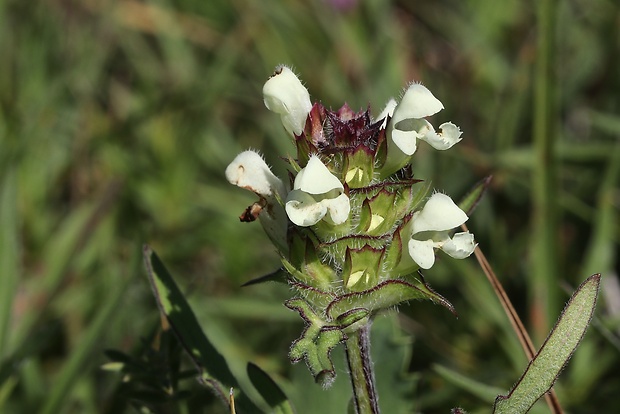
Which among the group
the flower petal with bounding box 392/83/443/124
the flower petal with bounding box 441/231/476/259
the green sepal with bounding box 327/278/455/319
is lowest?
the green sepal with bounding box 327/278/455/319

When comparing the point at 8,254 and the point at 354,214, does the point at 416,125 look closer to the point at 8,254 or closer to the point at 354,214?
the point at 354,214

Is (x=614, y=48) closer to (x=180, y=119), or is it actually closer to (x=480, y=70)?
(x=480, y=70)

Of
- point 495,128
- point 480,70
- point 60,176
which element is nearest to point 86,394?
point 60,176

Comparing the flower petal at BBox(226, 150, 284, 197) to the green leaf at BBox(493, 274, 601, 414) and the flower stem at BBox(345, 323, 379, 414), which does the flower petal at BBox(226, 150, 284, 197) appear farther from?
the green leaf at BBox(493, 274, 601, 414)

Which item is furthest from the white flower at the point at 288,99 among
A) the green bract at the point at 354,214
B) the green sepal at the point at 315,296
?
the green sepal at the point at 315,296

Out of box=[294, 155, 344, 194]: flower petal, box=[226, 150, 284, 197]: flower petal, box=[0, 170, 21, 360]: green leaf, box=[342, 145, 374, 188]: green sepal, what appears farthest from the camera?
box=[0, 170, 21, 360]: green leaf

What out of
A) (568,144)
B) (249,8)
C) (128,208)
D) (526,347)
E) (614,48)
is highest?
(249,8)

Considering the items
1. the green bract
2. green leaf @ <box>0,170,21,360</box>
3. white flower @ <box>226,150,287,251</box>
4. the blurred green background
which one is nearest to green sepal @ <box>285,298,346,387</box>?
the green bract
